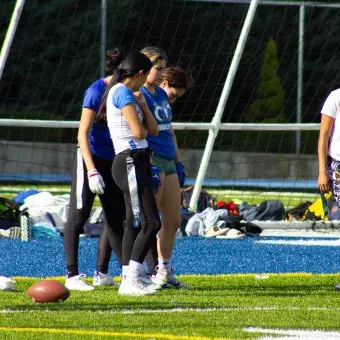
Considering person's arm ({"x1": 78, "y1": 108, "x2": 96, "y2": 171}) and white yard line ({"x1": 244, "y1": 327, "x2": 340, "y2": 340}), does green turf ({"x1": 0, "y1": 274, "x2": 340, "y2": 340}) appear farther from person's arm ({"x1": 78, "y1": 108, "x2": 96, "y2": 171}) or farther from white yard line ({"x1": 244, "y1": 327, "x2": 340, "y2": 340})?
person's arm ({"x1": 78, "y1": 108, "x2": 96, "y2": 171})

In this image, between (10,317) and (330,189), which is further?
(330,189)

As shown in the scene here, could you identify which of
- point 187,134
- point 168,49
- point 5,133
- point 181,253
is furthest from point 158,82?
point 5,133

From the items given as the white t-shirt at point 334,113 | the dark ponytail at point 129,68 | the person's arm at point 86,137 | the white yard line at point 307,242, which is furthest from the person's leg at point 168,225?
the white yard line at point 307,242

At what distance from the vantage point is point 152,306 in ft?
22.8

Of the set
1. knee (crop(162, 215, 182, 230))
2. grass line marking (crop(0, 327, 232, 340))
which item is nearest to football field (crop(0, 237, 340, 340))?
grass line marking (crop(0, 327, 232, 340))

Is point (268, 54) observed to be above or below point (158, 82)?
above

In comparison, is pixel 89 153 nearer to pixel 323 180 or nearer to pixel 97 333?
pixel 323 180

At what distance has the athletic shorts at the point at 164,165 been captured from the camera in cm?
806

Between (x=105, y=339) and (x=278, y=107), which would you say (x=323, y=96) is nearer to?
(x=278, y=107)

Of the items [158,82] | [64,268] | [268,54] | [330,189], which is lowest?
[64,268]

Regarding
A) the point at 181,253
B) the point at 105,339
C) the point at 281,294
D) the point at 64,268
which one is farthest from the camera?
the point at 181,253

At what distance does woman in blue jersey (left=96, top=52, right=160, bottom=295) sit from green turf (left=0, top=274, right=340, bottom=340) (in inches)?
10.4

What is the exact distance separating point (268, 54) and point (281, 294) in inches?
969

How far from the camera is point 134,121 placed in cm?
748
